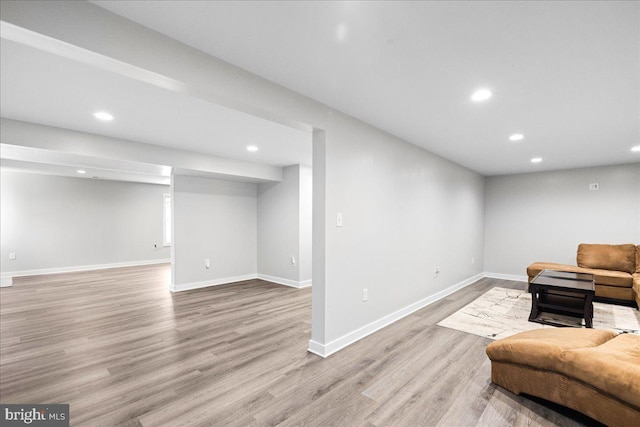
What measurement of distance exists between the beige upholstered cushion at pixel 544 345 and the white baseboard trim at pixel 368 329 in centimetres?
126

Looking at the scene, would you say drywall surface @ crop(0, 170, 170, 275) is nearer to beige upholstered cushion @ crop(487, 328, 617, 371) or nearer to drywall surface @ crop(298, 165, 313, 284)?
drywall surface @ crop(298, 165, 313, 284)

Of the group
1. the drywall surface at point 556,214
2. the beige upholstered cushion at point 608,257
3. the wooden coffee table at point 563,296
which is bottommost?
the wooden coffee table at point 563,296

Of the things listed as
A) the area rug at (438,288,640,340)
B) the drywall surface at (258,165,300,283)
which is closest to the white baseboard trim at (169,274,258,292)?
the drywall surface at (258,165,300,283)

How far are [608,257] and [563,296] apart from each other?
1947mm

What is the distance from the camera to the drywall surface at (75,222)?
635 centimetres

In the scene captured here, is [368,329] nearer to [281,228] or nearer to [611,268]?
[281,228]

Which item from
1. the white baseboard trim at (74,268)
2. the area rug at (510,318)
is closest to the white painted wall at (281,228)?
the area rug at (510,318)

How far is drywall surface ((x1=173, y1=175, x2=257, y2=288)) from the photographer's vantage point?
207 inches

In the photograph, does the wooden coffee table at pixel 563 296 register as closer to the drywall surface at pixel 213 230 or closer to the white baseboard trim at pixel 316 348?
the white baseboard trim at pixel 316 348

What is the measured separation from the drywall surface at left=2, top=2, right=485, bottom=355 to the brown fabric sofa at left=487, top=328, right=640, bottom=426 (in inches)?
54.8

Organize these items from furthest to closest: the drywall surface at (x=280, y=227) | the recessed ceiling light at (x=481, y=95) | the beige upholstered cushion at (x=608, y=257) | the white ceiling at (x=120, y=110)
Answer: the drywall surface at (x=280, y=227), the beige upholstered cushion at (x=608, y=257), the recessed ceiling light at (x=481, y=95), the white ceiling at (x=120, y=110)

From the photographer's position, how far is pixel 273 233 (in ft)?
20.0

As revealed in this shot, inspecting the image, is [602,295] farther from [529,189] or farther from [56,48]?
[56,48]

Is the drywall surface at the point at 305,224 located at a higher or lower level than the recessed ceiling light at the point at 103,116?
lower
